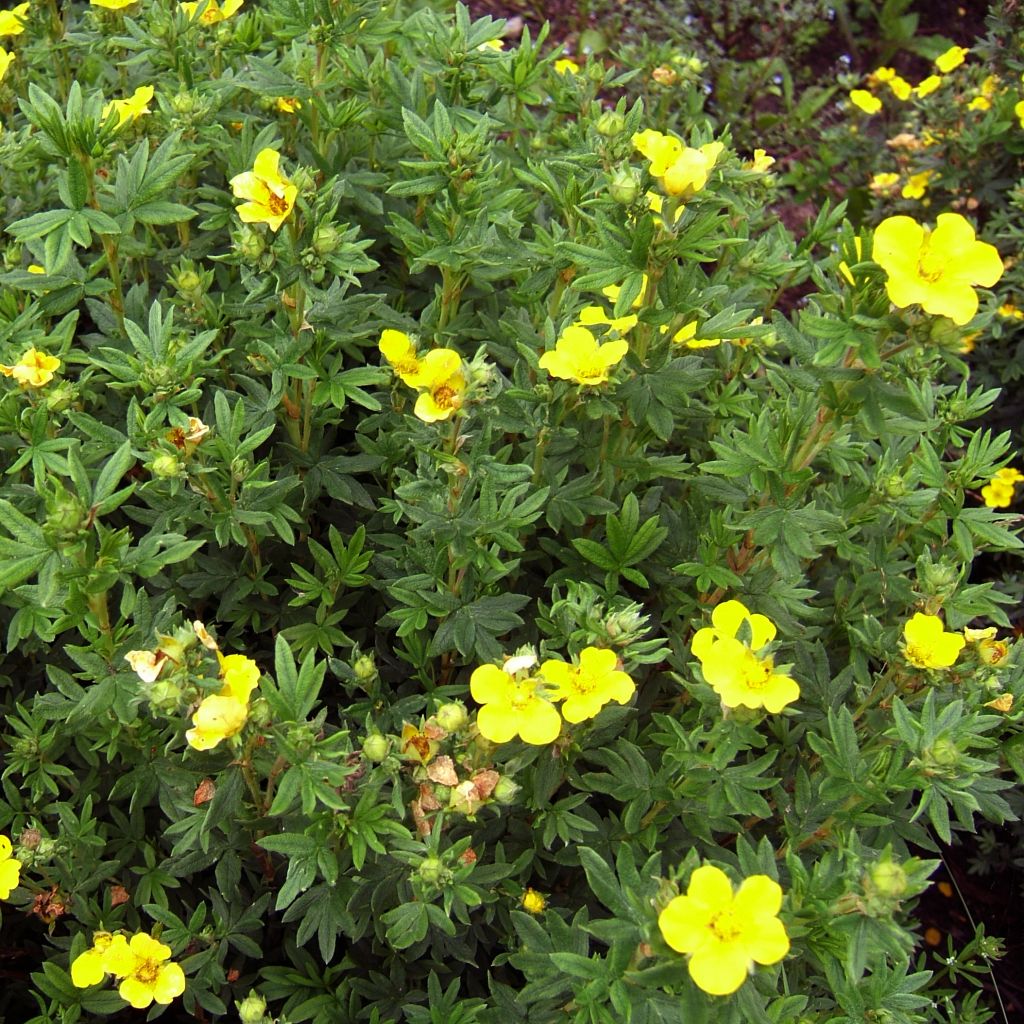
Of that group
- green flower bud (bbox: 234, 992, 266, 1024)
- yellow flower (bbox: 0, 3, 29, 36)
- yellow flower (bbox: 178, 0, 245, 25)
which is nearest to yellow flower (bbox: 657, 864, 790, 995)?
green flower bud (bbox: 234, 992, 266, 1024)

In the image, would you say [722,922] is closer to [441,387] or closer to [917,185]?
[441,387]

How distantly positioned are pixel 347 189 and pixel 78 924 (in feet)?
6.87

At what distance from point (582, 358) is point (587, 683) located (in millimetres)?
746

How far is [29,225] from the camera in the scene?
97.3 inches

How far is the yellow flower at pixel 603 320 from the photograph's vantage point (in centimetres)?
243

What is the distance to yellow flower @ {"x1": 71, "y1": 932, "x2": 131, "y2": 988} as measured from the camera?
2.28 metres

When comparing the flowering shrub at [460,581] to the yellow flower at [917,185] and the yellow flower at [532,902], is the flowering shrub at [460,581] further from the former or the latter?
the yellow flower at [917,185]

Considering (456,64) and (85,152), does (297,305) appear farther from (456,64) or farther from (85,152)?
(456,64)

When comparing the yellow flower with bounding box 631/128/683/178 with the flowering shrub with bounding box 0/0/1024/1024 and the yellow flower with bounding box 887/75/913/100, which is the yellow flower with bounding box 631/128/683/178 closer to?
the flowering shrub with bounding box 0/0/1024/1024

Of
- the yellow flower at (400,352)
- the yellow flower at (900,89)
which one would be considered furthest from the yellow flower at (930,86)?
the yellow flower at (400,352)

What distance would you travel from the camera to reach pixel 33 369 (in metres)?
2.42

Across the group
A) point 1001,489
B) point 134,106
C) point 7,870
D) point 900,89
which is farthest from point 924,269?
point 900,89

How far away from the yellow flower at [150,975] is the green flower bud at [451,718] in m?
0.84

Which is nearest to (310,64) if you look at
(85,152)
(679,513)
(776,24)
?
(85,152)
